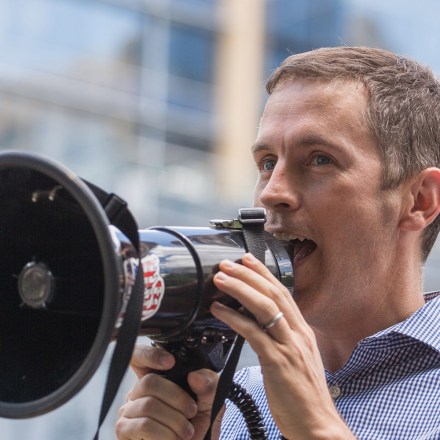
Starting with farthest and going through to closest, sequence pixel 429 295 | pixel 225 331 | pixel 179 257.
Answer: pixel 429 295 < pixel 225 331 < pixel 179 257

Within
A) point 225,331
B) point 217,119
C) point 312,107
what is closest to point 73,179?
point 225,331

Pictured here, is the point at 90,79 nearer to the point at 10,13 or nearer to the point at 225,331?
the point at 10,13

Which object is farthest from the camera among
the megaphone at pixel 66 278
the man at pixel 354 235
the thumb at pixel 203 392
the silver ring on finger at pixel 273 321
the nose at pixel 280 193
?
the nose at pixel 280 193

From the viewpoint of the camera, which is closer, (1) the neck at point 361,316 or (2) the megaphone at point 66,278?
(2) the megaphone at point 66,278

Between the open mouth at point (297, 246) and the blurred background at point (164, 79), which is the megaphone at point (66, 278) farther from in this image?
the blurred background at point (164, 79)

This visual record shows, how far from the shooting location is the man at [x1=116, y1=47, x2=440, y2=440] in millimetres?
2742

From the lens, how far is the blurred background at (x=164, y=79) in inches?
471

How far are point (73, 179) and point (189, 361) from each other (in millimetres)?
641

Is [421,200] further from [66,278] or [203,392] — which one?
[66,278]

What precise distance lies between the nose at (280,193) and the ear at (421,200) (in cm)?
31

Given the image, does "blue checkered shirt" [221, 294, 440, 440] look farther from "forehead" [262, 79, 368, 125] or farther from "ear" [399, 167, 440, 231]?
"forehead" [262, 79, 368, 125]

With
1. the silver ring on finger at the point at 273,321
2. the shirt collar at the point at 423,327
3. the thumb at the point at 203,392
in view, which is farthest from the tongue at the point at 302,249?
the silver ring on finger at the point at 273,321

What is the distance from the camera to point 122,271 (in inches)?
85.2

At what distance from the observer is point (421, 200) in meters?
3.06
